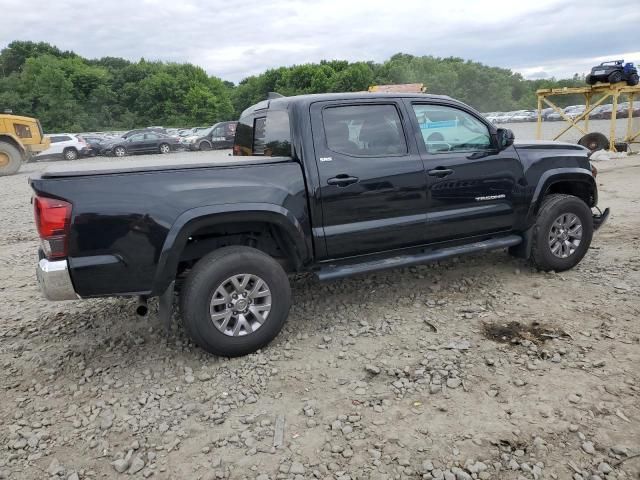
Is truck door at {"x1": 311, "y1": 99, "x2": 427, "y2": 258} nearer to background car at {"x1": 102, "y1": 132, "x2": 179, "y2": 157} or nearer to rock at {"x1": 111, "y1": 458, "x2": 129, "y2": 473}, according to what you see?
rock at {"x1": 111, "y1": 458, "x2": 129, "y2": 473}

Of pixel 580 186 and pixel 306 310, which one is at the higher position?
pixel 580 186

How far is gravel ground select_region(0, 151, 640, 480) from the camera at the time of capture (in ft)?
8.61

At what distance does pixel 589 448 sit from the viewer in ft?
8.49

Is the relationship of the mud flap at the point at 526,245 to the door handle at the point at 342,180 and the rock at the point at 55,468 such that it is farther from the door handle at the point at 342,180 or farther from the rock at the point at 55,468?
the rock at the point at 55,468

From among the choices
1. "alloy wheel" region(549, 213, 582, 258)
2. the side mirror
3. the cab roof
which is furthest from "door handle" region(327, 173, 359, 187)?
"alloy wheel" region(549, 213, 582, 258)

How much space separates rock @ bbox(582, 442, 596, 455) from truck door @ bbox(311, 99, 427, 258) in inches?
79.5

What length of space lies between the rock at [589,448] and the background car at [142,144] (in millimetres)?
25787

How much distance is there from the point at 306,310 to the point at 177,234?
5.15 ft

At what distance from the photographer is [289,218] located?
366 centimetres

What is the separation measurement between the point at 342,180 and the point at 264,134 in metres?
1.01

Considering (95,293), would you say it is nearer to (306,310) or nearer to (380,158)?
(306,310)

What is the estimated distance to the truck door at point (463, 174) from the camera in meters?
4.29

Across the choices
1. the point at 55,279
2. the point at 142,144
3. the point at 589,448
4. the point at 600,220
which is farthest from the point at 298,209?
the point at 142,144

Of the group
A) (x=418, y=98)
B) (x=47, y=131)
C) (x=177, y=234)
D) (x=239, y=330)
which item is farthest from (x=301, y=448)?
(x=47, y=131)
